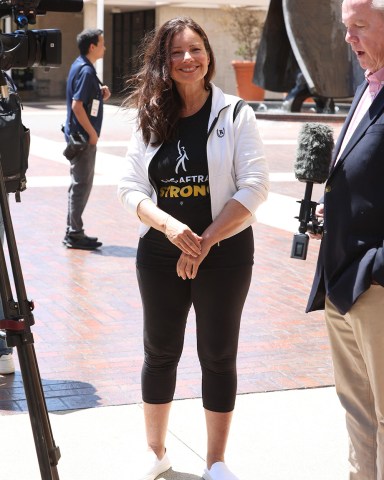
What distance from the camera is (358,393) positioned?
11.2ft

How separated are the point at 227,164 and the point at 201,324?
2.30 feet

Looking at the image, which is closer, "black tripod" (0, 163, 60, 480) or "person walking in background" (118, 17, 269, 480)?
"black tripod" (0, 163, 60, 480)

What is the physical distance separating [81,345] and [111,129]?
54.9ft

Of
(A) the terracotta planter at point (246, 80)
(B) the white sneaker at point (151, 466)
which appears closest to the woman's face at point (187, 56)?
(B) the white sneaker at point (151, 466)

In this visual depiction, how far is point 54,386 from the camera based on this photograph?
5422 mm

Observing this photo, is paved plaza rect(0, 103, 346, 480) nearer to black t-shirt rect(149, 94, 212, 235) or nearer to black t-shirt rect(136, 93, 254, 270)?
black t-shirt rect(136, 93, 254, 270)

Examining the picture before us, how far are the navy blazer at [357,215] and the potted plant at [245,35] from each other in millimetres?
27777

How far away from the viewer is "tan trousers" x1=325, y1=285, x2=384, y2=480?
3273mm

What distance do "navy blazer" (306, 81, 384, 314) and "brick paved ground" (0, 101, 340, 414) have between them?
2.23 m

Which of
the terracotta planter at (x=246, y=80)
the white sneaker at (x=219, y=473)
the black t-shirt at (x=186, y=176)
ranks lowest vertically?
the terracotta planter at (x=246, y=80)

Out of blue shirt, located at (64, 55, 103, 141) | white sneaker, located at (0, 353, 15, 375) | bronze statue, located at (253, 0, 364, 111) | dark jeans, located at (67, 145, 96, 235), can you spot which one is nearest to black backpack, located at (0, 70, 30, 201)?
white sneaker, located at (0, 353, 15, 375)

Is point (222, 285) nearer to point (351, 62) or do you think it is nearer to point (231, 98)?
point (231, 98)

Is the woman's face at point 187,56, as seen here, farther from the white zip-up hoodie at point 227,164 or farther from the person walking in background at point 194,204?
the white zip-up hoodie at point 227,164

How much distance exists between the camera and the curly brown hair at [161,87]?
4000 millimetres
